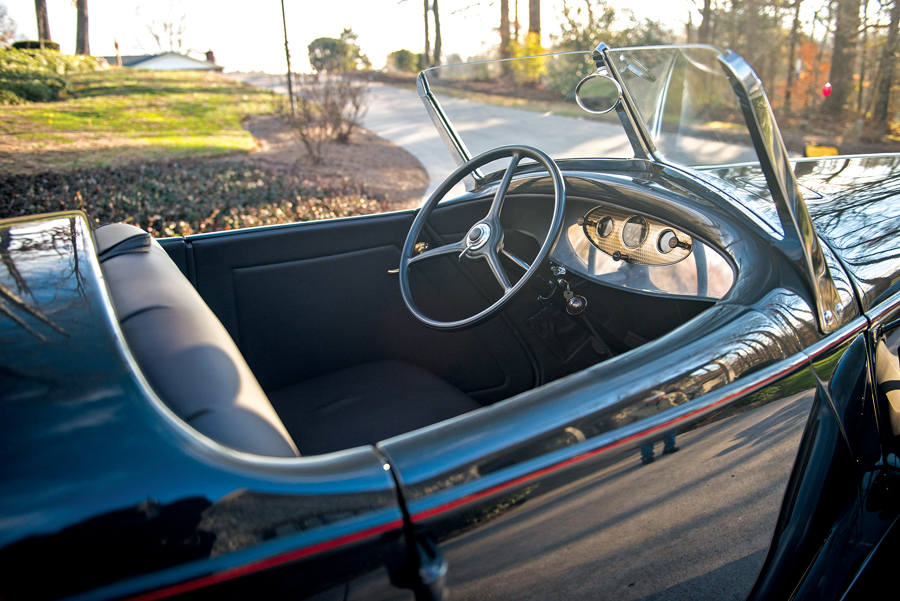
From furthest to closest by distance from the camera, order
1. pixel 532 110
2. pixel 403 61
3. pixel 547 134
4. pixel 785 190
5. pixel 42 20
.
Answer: pixel 403 61 → pixel 42 20 → pixel 532 110 → pixel 547 134 → pixel 785 190

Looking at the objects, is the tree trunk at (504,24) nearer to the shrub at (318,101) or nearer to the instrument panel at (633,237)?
the shrub at (318,101)

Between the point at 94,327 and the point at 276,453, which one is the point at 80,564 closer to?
the point at 276,453

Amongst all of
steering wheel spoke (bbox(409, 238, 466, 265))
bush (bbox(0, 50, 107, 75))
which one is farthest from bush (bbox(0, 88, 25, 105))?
steering wheel spoke (bbox(409, 238, 466, 265))

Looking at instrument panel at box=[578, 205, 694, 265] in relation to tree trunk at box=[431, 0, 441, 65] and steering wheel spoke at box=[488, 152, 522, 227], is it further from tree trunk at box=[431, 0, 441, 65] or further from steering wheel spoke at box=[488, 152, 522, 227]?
tree trunk at box=[431, 0, 441, 65]

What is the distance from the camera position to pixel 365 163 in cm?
1091

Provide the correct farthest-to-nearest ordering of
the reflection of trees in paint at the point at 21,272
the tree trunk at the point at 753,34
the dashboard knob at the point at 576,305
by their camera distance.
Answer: the tree trunk at the point at 753,34 < the dashboard knob at the point at 576,305 < the reflection of trees in paint at the point at 21,272

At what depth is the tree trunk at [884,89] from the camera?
1065 cm

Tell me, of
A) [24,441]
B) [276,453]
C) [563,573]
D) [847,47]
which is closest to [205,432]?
[276,453]

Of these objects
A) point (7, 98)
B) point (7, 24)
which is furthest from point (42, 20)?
point (7, 98)

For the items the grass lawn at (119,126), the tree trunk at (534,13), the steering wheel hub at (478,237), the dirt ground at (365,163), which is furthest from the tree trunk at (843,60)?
the steering wheel hub at (478,237)

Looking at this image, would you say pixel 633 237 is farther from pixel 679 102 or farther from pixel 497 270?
pixel 679 102

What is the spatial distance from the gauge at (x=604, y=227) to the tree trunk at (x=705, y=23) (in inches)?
599

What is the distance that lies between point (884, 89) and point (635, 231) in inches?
500

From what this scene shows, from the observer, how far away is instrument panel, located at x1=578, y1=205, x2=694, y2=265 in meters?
1.79
